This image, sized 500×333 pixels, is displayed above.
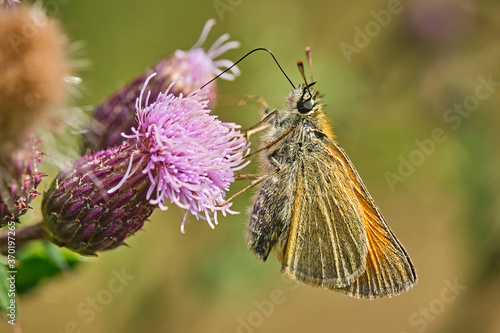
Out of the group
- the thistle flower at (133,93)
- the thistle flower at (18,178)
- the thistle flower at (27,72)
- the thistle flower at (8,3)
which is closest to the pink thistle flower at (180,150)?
the thistle flower at (133,93)

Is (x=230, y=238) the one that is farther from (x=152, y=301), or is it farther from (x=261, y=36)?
(x=261, y=36)

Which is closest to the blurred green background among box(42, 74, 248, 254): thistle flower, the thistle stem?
the thistle stem

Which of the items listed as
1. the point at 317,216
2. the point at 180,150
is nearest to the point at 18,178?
the point at 180,150

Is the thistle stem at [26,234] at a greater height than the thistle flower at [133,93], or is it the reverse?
the thistle flower at [133,93]

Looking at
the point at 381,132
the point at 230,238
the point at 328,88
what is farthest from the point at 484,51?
the point at 230,238

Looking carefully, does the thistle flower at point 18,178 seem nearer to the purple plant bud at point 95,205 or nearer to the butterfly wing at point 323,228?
the purple plant bud at point 95,205

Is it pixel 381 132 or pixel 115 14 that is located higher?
pixel 115 14
